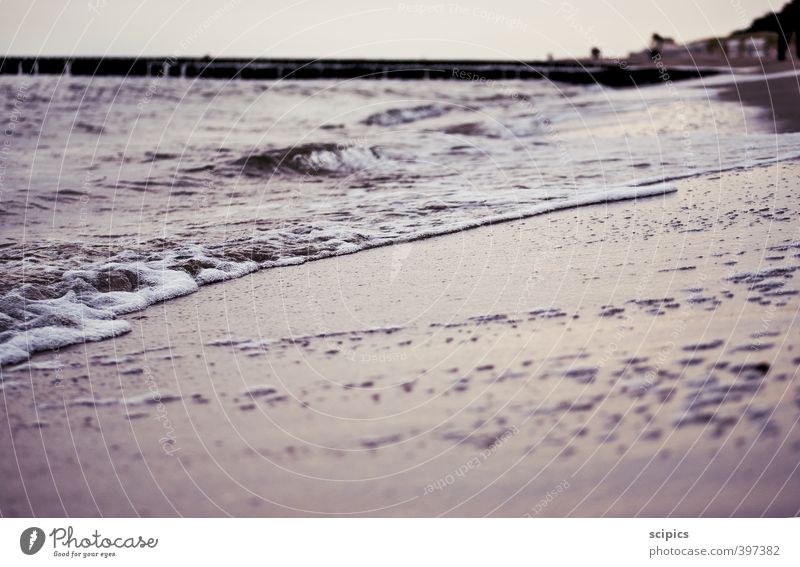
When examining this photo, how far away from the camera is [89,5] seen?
3.35m

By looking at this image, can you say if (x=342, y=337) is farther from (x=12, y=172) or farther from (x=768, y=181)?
(x=12, y=172)

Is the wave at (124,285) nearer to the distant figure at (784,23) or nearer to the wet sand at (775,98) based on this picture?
the wet sand at (775,98)

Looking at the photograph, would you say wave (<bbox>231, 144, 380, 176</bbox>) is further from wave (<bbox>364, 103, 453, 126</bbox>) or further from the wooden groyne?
the wooden groyne

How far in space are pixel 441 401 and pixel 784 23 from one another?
18.4 ft

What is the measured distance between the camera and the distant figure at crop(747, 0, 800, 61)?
541 centimetres

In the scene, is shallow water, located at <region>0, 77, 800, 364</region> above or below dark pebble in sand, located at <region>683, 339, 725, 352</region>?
above

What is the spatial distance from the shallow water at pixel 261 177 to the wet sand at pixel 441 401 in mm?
408

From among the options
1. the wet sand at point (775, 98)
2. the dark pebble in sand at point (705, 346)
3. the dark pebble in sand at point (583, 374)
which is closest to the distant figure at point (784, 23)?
the wet sand at point (775, 98)

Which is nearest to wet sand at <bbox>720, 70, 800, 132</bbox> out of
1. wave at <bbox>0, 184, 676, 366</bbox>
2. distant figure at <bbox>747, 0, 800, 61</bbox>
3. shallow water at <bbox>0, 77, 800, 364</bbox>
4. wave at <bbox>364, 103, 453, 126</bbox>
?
shallow water at <bbox>0, 77, 800, 364</bbox>

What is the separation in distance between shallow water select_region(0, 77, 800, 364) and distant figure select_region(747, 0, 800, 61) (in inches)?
26.3

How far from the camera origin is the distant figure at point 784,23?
5.41m
